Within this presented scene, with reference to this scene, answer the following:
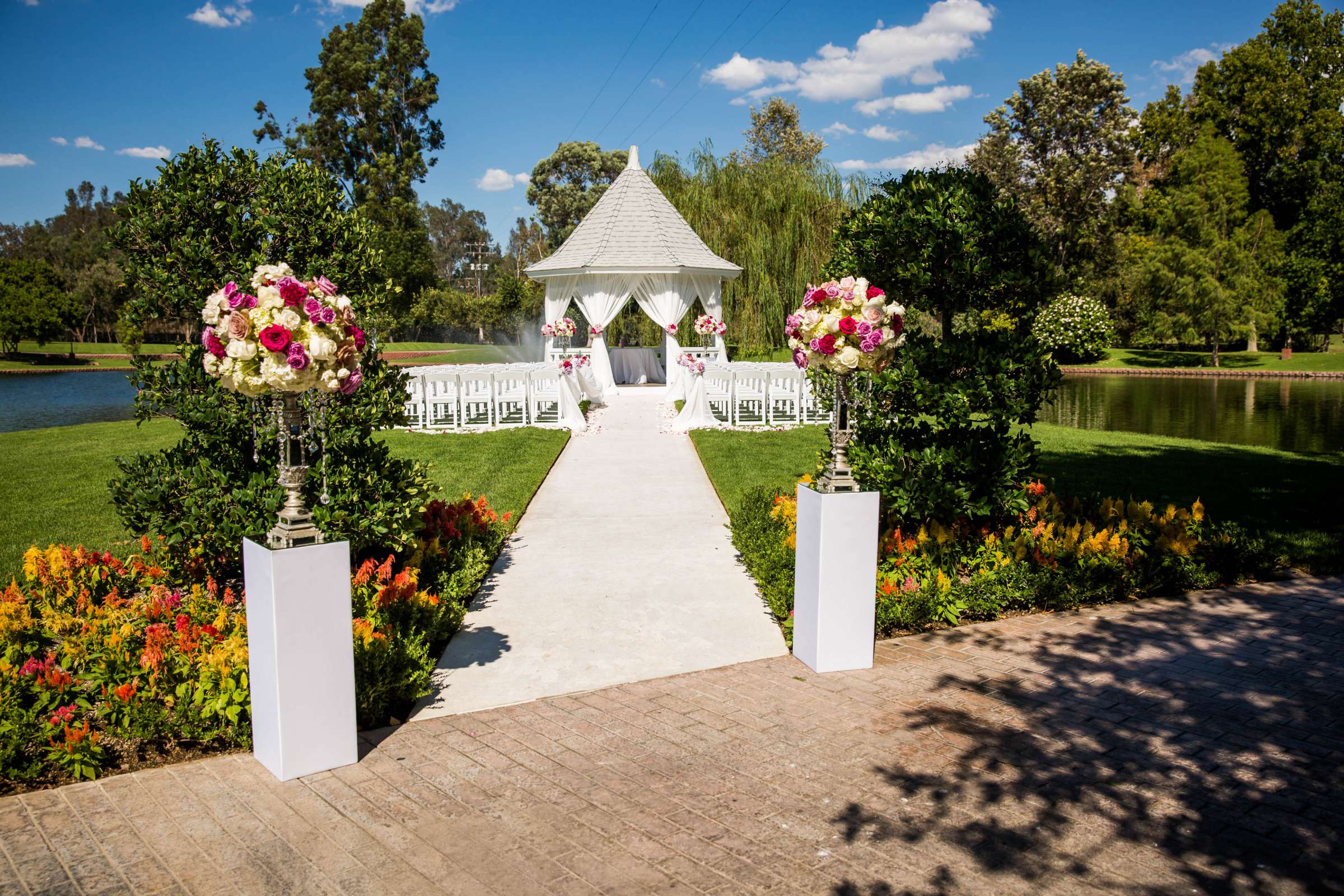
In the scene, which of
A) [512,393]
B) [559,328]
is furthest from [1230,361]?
[512,393]

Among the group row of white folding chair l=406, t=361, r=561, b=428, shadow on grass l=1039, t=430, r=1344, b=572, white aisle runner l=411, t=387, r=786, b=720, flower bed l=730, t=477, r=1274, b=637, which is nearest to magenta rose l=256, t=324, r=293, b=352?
white aisle runner l=411, t=387, r=786, b=720

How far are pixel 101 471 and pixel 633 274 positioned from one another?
12989 mm

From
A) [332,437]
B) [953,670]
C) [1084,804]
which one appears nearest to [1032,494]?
[953,670]

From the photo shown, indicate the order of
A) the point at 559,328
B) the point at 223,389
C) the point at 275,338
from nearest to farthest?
the point at 275,338 → the point at 223,389 → the point at 559,328

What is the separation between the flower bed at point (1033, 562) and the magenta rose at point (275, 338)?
3.68m

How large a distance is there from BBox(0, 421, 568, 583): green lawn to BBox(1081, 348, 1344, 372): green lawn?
116 feet

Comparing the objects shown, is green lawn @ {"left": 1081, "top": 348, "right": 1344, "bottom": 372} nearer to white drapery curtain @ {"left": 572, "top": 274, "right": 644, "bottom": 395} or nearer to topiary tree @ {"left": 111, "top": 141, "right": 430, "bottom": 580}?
white drapery curtain @ {"left": 572, "top": 274, "right": 644, "bottom": 395}

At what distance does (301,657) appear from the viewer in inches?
153

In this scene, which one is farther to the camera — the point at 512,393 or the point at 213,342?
the point at 512,393

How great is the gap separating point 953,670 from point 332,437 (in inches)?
171

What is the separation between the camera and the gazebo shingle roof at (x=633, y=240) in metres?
21.6

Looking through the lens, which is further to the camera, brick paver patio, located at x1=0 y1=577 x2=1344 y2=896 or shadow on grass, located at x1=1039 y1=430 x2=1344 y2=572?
shadow on grass, located at x1=1039 y1=430 x2=1344 y2=572

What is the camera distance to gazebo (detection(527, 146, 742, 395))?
2161cm

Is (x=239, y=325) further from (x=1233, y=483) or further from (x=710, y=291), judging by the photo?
(x=710, y=291)
